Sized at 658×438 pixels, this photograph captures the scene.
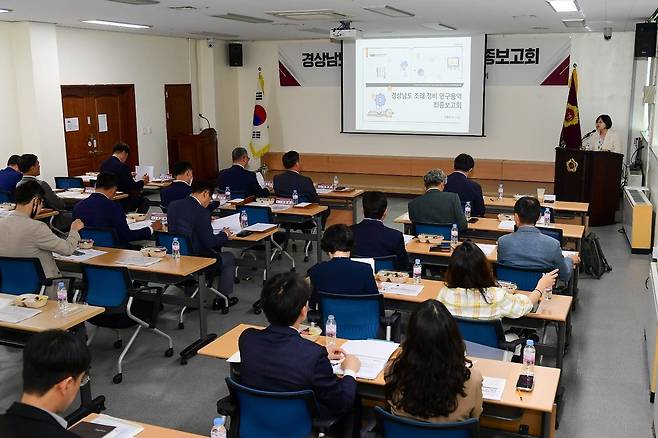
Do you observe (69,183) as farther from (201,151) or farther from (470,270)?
(470,270)

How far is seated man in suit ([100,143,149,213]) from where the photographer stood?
9164 mm

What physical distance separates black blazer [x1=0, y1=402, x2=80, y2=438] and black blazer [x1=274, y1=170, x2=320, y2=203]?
6.29 metres

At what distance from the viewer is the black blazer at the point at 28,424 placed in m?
2.15

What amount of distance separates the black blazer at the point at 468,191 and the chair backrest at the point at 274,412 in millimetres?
4924

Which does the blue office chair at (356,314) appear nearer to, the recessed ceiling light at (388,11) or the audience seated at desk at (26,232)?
the audience seated at desk at (26,232)

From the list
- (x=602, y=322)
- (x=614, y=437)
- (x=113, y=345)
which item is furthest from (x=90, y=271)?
(x=602, y=322)

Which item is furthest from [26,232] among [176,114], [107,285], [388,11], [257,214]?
[176,114]

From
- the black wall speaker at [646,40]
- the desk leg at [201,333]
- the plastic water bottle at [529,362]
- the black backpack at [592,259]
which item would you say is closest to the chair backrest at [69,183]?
the desk leg at [201,333]

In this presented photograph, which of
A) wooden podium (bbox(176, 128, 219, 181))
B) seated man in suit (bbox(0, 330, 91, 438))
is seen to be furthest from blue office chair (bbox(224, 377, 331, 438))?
wooden podium (bbox(176, 128, 219, 181))

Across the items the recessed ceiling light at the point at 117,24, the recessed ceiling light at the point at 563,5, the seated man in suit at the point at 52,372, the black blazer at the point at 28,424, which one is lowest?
the black blazer at the point at 28,424

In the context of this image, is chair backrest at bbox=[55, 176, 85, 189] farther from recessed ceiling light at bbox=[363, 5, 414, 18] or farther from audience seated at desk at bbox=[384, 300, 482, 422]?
audience seated at desk at bbox=[384, 300, 482, 422]

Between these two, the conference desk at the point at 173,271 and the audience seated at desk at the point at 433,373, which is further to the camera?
the conference desk at the point at 173,271

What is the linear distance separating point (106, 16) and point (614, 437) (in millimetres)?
7849

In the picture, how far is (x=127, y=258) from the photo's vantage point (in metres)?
5.62
